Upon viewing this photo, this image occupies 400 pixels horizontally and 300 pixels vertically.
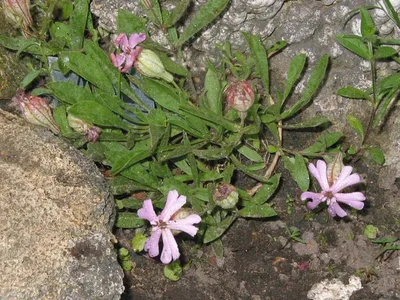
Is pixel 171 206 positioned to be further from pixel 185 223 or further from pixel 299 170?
pixel 299 170

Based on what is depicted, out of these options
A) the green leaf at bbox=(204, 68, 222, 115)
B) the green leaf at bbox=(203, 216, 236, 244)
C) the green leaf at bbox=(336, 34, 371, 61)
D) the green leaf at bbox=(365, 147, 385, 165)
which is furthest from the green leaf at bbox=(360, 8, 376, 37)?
the green leaf at bbox=(203, 216, 236, 244)

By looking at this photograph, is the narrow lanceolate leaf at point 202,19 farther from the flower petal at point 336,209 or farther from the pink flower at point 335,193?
the flower petal at point 336,209

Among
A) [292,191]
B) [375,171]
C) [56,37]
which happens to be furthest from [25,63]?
[375,171]

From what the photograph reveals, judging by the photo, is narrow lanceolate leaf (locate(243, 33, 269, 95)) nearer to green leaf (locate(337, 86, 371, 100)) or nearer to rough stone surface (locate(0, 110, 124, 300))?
green leaf (locate(337, 86, 371, 100))

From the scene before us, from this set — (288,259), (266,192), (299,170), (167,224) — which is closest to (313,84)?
(299,170)

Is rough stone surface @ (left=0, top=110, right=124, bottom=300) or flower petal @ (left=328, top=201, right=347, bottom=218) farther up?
flower petal @ (left=328, top=201, right=347, bottom=218)

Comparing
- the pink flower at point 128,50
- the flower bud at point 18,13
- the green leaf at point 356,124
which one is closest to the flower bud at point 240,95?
the pink flower at point 128,50
